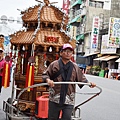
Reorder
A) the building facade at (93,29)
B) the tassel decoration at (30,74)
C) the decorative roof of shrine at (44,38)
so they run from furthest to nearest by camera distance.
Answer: the building facade at (93,29) → the decorative roof of shrine at (44,38) → the tassel decoration at (30,74)

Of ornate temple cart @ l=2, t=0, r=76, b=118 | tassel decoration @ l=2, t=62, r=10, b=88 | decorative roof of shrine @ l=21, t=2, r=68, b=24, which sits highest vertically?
decorative roof of shrine @ l=21, t=2, r=68, b=24

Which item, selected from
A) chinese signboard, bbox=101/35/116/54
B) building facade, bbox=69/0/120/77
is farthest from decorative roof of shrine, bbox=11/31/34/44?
chinese signboard, bbox=101/35/116/54

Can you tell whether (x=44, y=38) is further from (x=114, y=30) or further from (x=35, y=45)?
(x=114, y=30)

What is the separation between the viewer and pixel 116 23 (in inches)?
1347

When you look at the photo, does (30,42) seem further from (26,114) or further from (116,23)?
(116,23)

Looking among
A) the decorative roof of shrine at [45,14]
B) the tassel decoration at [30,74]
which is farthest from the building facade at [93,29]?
the tassel decoration at [30,74]

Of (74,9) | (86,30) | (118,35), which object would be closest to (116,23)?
(118,35)

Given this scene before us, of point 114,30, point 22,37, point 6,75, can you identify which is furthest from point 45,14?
point 114,30

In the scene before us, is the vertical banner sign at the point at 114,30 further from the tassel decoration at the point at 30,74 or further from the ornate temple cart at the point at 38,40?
the tassel decoration at the point at 30,74

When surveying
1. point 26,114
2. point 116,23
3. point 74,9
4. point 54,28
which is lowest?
point 26,114

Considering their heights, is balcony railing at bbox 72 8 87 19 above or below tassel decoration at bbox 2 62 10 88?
above

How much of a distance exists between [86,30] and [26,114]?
4454 centimetres

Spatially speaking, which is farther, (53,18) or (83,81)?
(53,18)

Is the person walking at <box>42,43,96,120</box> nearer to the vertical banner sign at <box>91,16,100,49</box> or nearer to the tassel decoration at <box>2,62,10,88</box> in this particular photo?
the tassel decoration at <box>2,62,10,88</box>
